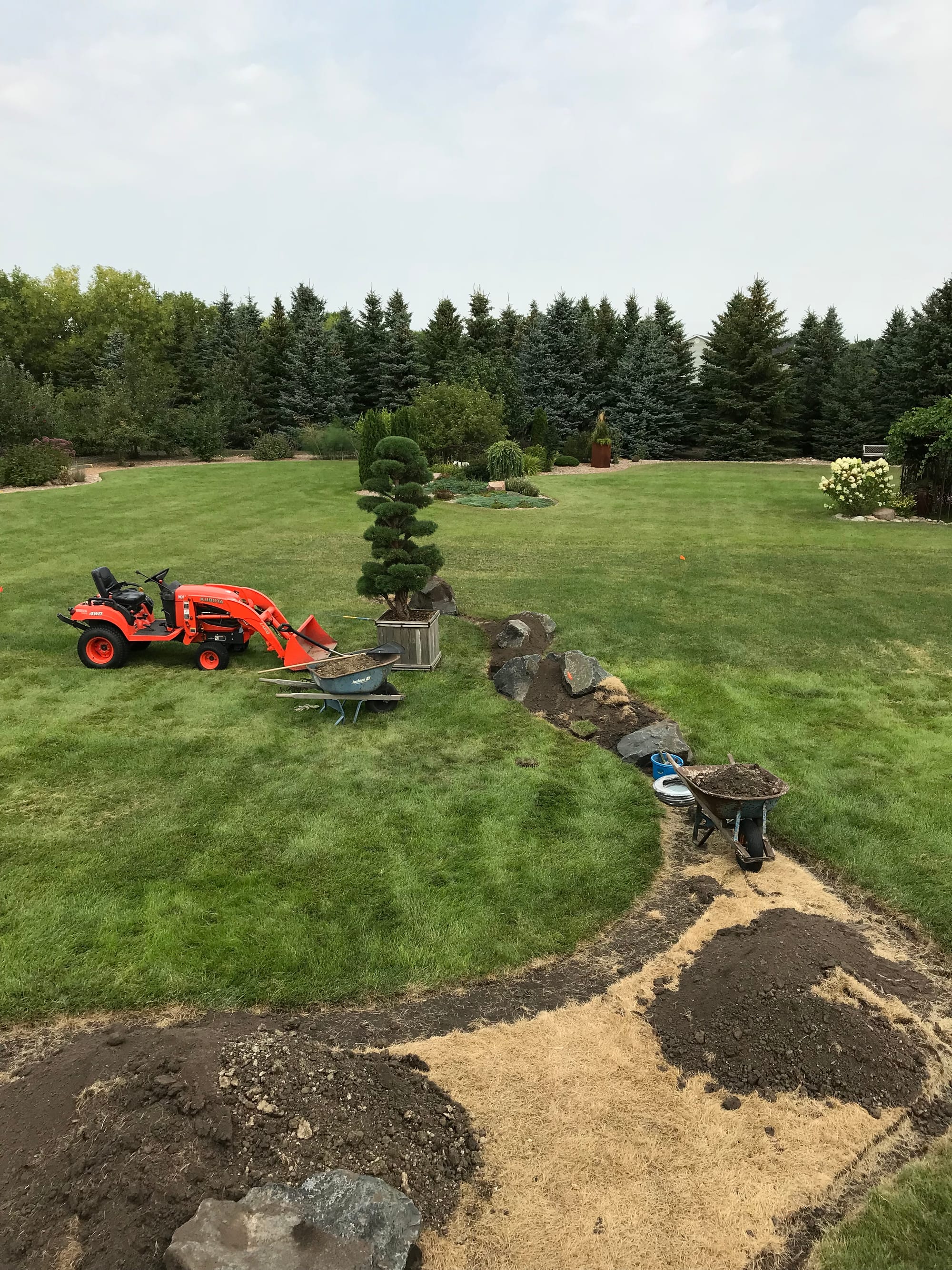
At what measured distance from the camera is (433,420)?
3161cm

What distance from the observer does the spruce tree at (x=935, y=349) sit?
111ft

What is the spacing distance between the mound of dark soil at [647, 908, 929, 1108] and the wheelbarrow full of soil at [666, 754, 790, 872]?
113 centimetres

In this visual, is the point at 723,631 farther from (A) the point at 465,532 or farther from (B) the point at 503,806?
(A) the point at 465,532

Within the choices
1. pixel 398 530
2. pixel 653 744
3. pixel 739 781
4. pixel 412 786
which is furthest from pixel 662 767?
pixel 398 530

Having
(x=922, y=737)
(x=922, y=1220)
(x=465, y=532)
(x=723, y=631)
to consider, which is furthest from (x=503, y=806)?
(x=465, y=532)

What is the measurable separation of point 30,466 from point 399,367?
21.0 meters

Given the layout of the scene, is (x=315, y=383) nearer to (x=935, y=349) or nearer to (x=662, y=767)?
(x=935, y=349)

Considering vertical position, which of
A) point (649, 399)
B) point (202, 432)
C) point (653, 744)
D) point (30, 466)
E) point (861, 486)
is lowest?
point (653, 744)

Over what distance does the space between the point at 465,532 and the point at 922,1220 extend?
18301 millimetres

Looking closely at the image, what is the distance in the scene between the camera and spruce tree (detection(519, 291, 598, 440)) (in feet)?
136

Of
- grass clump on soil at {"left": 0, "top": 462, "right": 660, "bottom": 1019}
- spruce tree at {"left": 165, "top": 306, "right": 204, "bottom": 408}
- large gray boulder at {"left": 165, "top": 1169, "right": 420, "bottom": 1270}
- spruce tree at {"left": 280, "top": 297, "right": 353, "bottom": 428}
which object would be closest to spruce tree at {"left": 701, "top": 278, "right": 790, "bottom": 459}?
spruce tree at {"left": 280, "top": 297, "right": 353, "bottom": 428}

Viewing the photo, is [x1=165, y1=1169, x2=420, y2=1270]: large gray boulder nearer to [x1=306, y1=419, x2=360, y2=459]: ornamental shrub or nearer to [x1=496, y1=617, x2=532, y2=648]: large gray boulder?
[x1=496, y1=617, x2=532, y2=648]: large gray boulder

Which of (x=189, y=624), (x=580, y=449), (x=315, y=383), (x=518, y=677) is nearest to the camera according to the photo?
(x=518, y=677)

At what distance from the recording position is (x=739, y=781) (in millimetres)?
6301
